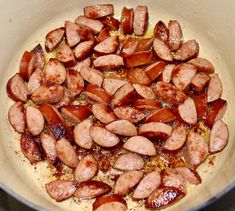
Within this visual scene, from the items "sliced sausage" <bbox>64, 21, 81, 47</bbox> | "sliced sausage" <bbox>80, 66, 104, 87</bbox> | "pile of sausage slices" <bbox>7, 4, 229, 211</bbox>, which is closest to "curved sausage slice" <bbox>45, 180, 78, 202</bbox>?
"pile of sausage slices" <bbox>7, 4, 229, 211</bbox>

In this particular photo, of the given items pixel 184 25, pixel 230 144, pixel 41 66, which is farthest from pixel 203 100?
pixel 41 66

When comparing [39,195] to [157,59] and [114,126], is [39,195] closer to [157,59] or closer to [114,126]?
[114,126]

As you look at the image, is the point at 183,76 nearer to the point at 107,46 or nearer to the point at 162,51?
the point at 162,51

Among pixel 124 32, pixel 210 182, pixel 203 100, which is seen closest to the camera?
pixel 210 182

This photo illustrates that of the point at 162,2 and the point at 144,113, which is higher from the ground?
the point at 162,2

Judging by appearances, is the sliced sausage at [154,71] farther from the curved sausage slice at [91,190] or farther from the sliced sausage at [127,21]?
the curved sausage slice at [91,190]

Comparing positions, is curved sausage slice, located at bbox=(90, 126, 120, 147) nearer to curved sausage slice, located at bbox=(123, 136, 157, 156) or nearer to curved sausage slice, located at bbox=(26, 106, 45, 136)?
curved sausage slice, located at bbox=(123, 136, 157, 156)
